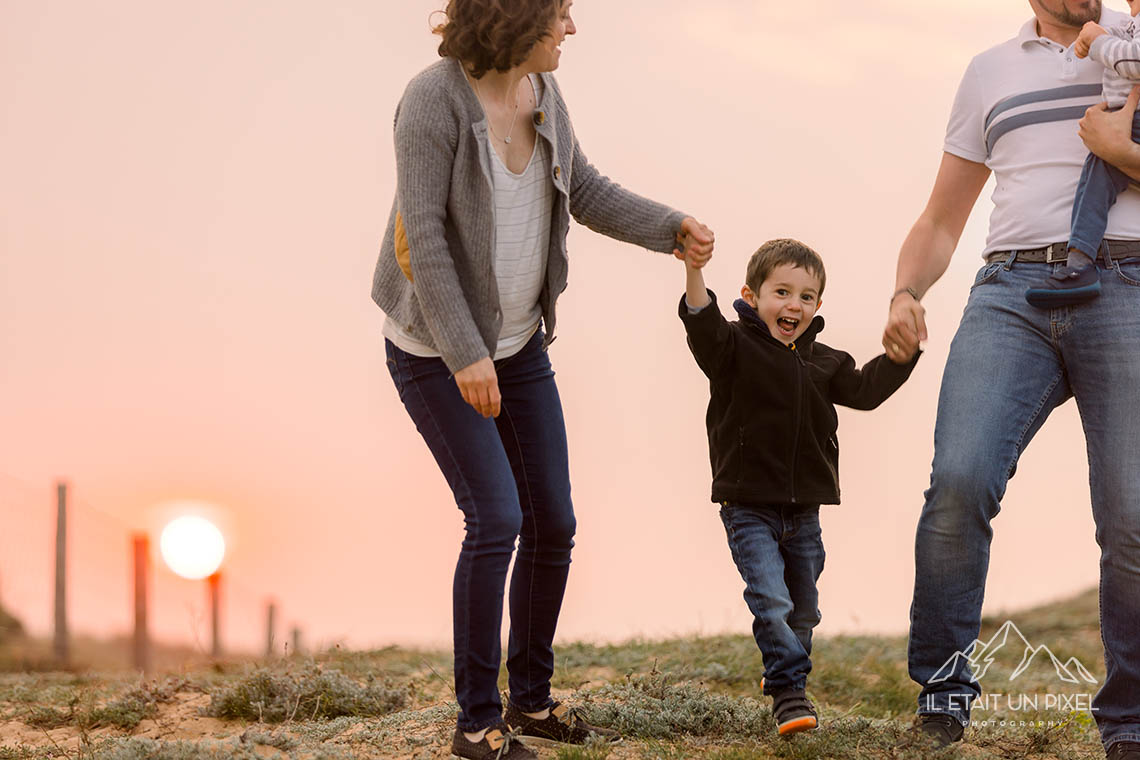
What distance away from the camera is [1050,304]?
3793mm

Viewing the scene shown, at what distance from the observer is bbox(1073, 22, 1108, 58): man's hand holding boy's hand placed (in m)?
3.76

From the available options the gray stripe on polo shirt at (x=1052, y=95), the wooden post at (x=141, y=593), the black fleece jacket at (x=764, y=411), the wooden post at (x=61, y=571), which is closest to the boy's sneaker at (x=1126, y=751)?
the black fleece jacket at (x=764, y=411)

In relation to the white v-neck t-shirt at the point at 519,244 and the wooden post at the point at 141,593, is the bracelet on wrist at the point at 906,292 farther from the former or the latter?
the wooden post at the point at 141,593

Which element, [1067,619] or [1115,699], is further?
[1067,619]

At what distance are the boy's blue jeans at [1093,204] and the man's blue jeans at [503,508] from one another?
5.91ft

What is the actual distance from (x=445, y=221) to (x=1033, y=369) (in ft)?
6.62

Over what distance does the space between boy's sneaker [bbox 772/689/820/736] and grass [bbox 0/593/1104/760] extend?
0.11m

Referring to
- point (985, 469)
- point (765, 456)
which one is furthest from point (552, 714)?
point (985, 469)

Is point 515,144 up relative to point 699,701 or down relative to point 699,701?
up

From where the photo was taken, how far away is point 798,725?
3920mm

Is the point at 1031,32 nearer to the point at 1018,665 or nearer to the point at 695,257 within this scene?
the point at 695,257

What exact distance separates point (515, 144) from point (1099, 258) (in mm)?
1986

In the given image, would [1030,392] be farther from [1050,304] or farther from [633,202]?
[633,202]

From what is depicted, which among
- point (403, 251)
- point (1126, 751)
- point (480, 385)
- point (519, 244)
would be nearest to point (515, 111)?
point (519, 244)
